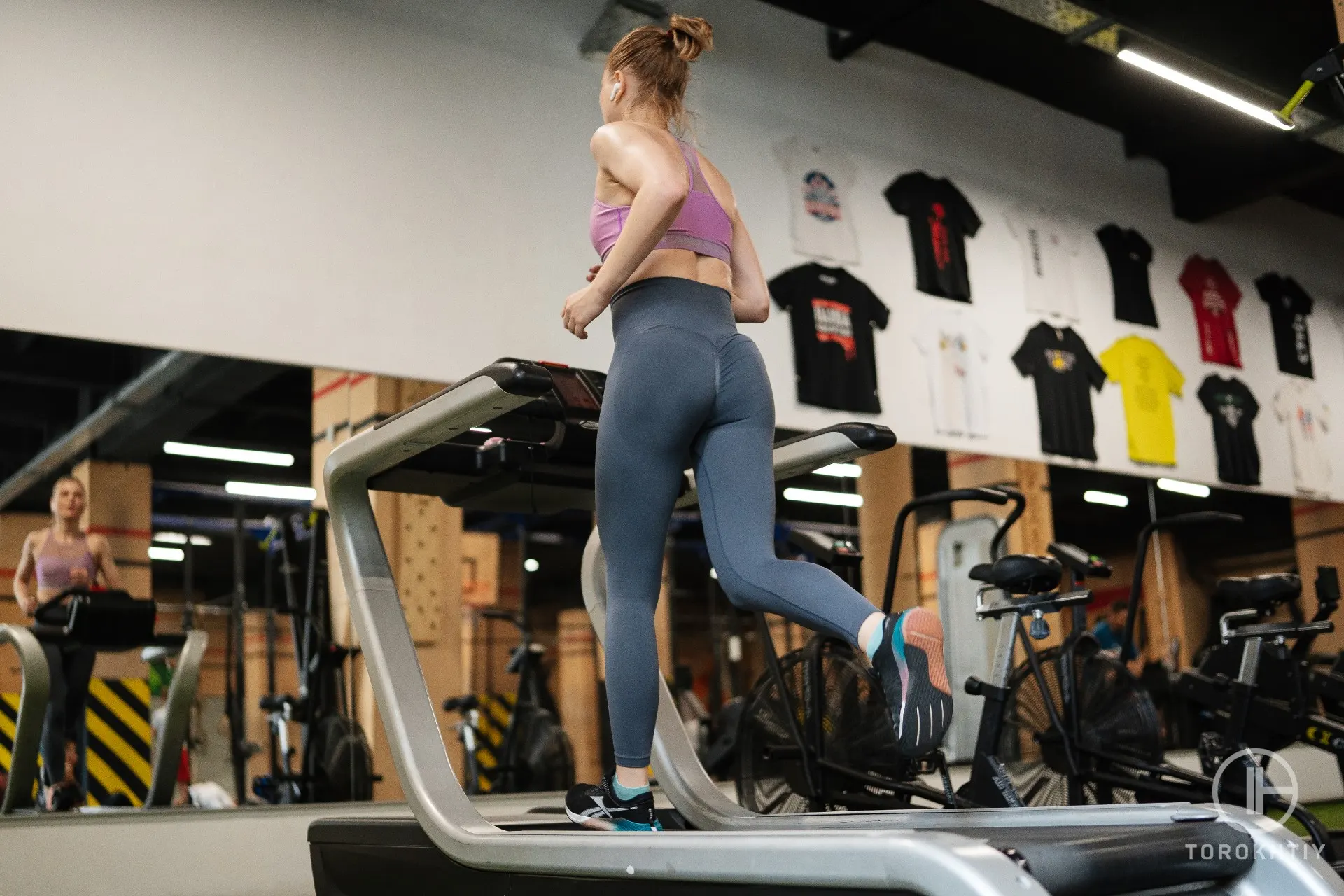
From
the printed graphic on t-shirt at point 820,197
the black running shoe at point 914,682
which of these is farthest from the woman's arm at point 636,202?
the printed graphic on t-shirt at point 820,197

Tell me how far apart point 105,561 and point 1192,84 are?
5.18 m

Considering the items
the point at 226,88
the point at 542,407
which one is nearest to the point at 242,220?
the point at 226,88

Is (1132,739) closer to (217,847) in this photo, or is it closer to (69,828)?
(217,847)

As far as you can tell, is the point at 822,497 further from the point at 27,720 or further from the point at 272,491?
the point at 27,720

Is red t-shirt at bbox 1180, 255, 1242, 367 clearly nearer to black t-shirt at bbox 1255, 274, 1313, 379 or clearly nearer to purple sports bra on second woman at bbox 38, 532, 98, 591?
black t-shirt at bbox 1255, 274, 1313, 379

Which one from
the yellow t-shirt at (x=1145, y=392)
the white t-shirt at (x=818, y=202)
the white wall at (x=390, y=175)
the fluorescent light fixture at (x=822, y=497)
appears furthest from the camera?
the yellow t-shirt at (x=1145, y=392)

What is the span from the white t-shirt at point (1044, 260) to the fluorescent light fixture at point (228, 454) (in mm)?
4173

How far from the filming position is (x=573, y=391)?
2.28m

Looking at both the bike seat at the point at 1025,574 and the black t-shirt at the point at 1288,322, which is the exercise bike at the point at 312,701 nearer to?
the bike seat at the point at 1025,574

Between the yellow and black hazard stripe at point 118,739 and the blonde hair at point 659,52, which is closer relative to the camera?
the blonde hair at point 659,52

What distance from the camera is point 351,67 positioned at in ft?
15.1

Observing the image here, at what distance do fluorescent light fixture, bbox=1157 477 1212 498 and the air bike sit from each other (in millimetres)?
4847

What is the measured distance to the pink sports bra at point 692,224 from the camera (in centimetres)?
203

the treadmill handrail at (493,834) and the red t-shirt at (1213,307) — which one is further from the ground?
the red t-shirt at (1213,307)
